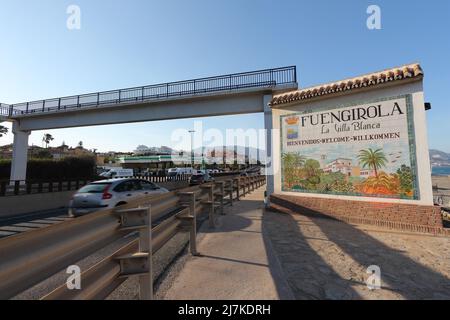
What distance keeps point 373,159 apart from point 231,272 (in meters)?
6.38

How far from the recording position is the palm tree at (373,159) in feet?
25.5

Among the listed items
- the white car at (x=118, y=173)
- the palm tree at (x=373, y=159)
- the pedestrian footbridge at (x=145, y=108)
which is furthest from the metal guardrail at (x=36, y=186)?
the white car at (x=118, y=173)

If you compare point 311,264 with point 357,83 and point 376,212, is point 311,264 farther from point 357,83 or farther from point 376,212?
point 357,83

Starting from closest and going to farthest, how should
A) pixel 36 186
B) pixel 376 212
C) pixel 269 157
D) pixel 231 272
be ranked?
pixel 231 272, pixel 376 212, pixel 269 157, pixel 36 186

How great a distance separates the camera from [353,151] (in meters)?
8.30

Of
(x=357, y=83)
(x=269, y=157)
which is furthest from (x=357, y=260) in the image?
(x=269, y=157)

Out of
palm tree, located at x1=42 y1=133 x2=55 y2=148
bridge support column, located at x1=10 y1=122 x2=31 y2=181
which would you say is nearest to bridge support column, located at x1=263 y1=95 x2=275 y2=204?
bridge support column, located at x1=10 y1=122 x2=31 y2=181

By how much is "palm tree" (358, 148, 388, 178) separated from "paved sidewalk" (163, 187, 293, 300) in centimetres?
448

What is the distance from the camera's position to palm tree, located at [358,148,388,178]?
7762 millimetres

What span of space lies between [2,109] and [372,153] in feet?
90.0

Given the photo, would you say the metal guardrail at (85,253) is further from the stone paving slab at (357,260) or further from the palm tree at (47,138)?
the palm tree at (47,138)

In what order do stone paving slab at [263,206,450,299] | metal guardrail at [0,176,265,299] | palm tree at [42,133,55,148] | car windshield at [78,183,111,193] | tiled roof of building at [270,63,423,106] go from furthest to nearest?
palm tree at [42,133,55,148], car windshield at [78,183,111,193], tiled roof of building at [270,63,423,106], stone paving slab at [263,206,450,299], metal guardrail at [0,176,265,299]

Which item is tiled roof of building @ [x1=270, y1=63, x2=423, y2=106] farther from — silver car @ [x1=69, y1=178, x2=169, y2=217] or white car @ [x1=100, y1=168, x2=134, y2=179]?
white car @ [x1=100, y1=168, x2=134, y2=179]
